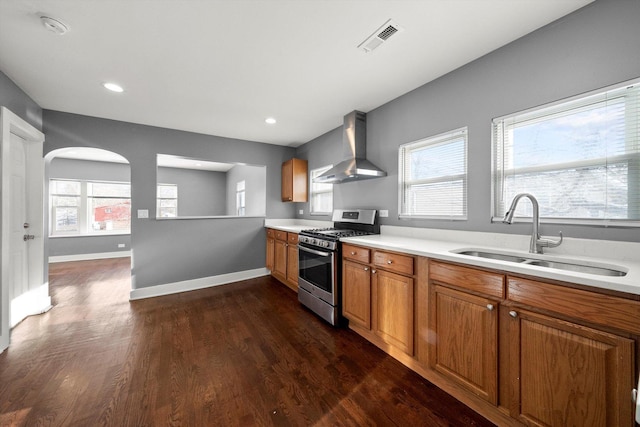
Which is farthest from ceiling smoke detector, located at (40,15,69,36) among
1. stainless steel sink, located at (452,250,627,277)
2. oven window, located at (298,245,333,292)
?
stainless steel sink, located at (452,250,627,277)

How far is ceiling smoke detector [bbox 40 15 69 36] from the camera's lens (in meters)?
1.58

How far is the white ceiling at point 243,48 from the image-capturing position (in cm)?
153

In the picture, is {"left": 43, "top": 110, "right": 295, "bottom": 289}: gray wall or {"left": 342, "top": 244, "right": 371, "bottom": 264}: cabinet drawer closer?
{"left": 342, "top": 244, "right": 371, "bottom": 264}: cabinet drawer

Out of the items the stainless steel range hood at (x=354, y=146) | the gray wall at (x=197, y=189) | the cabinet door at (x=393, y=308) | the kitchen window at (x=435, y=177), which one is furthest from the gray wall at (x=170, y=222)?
the gray wall at (x=197, y=189)

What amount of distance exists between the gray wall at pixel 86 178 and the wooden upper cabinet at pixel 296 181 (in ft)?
16.2

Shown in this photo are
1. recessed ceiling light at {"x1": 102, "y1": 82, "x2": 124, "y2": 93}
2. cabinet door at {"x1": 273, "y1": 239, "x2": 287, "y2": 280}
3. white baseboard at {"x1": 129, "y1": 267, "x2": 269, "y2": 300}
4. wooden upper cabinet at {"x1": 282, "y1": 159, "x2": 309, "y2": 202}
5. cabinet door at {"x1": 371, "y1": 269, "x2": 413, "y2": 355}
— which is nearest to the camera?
cabinet door at {"x1": 371, "y1": 269, "x2": 413, "y2": 355}

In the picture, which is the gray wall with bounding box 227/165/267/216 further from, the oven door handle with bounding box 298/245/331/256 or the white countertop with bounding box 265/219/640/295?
the white countertop with bounding box 265/219/640/295

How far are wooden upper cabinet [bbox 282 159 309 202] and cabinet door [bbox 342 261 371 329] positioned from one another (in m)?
2.21

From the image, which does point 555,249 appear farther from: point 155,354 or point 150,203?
point 150,203

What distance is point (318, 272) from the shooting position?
2.80m

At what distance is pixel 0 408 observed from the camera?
59.6 inches

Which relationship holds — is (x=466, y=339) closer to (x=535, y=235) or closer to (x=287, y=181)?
(x=535, y=235)

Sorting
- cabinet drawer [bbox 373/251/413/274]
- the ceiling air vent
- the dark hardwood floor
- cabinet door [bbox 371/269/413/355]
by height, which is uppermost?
the ceiling air vent

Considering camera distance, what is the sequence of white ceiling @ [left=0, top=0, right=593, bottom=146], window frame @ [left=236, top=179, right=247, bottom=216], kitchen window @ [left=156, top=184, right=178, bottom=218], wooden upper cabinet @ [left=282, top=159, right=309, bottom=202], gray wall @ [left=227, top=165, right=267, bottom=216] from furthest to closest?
kitchen window @ [left=156, top=184, right=178, bottom=218] → window frame @ [left=236, top=179, right=247, bottom=216] → gray wall @ [left=227, top=165, right=267, bottom=216] → wooden upper cabinet @ [left=282, top=159, right=309, bottom=202] → white ceiling @ [left=0, top=0, right=593, bottom=146]
